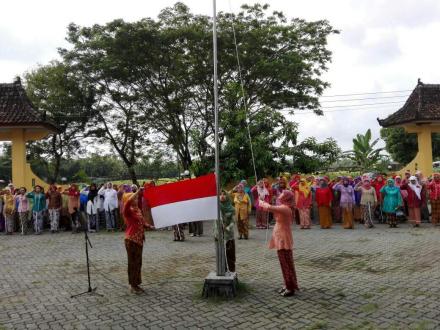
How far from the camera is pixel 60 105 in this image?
74.5 feet

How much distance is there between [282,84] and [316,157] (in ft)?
17.3

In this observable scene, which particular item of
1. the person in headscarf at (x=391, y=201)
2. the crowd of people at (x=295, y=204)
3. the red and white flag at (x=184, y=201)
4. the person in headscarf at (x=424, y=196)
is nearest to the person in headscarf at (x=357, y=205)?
the crowd of people at (x=295, y=204)

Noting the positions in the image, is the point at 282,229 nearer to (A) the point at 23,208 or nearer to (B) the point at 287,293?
(B) the point at 287,293

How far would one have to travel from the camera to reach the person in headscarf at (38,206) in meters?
14.8

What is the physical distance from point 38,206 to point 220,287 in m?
10.2

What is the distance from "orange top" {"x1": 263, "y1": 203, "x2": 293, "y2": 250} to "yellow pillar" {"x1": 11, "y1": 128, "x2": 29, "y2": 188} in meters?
13.7

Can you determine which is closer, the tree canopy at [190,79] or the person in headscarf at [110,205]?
the person in headscarf at [110,205]

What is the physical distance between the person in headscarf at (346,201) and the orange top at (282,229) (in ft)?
24.8

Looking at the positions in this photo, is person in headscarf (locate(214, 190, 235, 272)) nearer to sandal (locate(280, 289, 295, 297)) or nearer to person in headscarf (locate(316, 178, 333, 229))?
sandal (locate(280, 289, 295, 297))

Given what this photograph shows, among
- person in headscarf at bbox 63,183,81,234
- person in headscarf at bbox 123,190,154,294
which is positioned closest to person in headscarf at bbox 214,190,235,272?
person in headscarf at bbox 123,190,154,294

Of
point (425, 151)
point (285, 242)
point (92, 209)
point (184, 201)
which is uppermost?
point (425, 151)

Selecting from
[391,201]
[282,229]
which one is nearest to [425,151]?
[391,201]

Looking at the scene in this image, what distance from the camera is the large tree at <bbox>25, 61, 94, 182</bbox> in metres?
22.0

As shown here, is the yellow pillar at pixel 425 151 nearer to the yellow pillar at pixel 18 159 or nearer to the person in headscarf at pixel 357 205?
the person in headscarf at pixel 357 205
